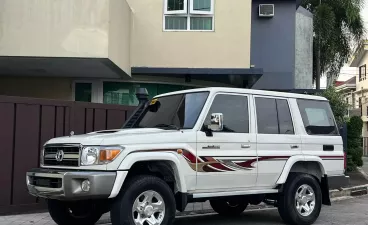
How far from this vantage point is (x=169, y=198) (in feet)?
20.4

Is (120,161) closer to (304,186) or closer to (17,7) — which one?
(304,186)

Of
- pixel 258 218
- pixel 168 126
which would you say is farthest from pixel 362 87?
pixel 168 126

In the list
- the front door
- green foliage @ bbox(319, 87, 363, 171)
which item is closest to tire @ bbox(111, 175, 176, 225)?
the front door

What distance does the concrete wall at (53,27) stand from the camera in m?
10.8

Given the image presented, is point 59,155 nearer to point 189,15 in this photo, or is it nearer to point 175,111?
point 175,111

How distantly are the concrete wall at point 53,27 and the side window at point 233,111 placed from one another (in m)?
4.54

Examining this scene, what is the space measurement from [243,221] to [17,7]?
6.99m

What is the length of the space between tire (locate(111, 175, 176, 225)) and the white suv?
0.01 metres

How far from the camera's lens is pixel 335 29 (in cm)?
2236

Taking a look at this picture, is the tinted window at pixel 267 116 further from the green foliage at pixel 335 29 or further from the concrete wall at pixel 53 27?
the green foliage at pixel 335 29

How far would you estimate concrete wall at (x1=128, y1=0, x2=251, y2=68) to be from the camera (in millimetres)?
13516

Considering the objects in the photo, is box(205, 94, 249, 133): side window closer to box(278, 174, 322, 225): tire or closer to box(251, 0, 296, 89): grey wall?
box(278, 174, 322, 225): tire

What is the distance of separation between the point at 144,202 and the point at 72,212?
1.56 meters

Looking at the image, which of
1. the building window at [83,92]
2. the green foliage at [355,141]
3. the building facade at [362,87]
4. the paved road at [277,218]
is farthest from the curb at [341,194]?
the building facade at [362,87]
